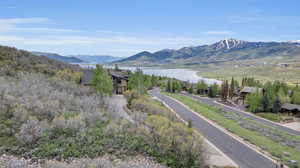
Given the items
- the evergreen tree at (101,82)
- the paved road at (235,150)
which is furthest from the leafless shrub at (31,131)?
the evergreen tree at (101,82)

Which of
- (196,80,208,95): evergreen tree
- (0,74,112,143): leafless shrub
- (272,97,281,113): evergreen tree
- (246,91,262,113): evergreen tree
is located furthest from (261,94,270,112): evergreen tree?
(0,74,112,143): leafless shrub

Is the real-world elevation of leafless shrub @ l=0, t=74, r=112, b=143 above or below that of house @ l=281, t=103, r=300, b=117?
above

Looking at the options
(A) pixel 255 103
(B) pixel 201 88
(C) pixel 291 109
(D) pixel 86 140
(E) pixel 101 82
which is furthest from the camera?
(B) pixel 201 88

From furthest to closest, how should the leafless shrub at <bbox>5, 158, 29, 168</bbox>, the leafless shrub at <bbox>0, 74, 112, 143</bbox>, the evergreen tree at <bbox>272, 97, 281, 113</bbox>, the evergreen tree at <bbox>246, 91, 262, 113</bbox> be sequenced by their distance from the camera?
1. the evergreen tree at <bbox>246, 91, 262, 113</bbox>
2. the evergreen tree at <bbox>272, 97, 281, 113</bbox>
3. the leafless shrub at <bbox>0, 74, 112, 143</bbox>
4. the leafless shrub at <bbox>5, 158, 29, 168</bbox>

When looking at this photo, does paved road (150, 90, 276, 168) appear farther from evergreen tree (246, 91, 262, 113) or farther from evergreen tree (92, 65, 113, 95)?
evergreen tree (246, 91, 262, 113)

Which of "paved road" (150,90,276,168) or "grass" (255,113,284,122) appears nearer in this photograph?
"paved road" (150,90,276,168)

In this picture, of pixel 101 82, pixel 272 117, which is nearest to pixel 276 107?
pixel 272 117

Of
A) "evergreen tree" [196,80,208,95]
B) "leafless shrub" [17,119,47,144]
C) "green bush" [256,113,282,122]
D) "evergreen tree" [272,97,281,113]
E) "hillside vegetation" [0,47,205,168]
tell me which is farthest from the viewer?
"evergreen tree" [196,80,208,95]

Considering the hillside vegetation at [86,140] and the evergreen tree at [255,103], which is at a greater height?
the hillside vegetation at [86,140]

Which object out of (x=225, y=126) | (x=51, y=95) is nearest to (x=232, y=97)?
(x=225, y=126)

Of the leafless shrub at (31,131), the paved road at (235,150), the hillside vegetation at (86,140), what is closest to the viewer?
the hillside vegetation at (86,140)

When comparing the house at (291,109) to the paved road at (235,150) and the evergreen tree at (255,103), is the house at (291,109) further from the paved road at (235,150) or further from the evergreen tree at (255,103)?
the paved road at (235,150)

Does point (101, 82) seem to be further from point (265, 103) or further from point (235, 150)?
point (265, 103)

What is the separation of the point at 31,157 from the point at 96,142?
10.7ft
